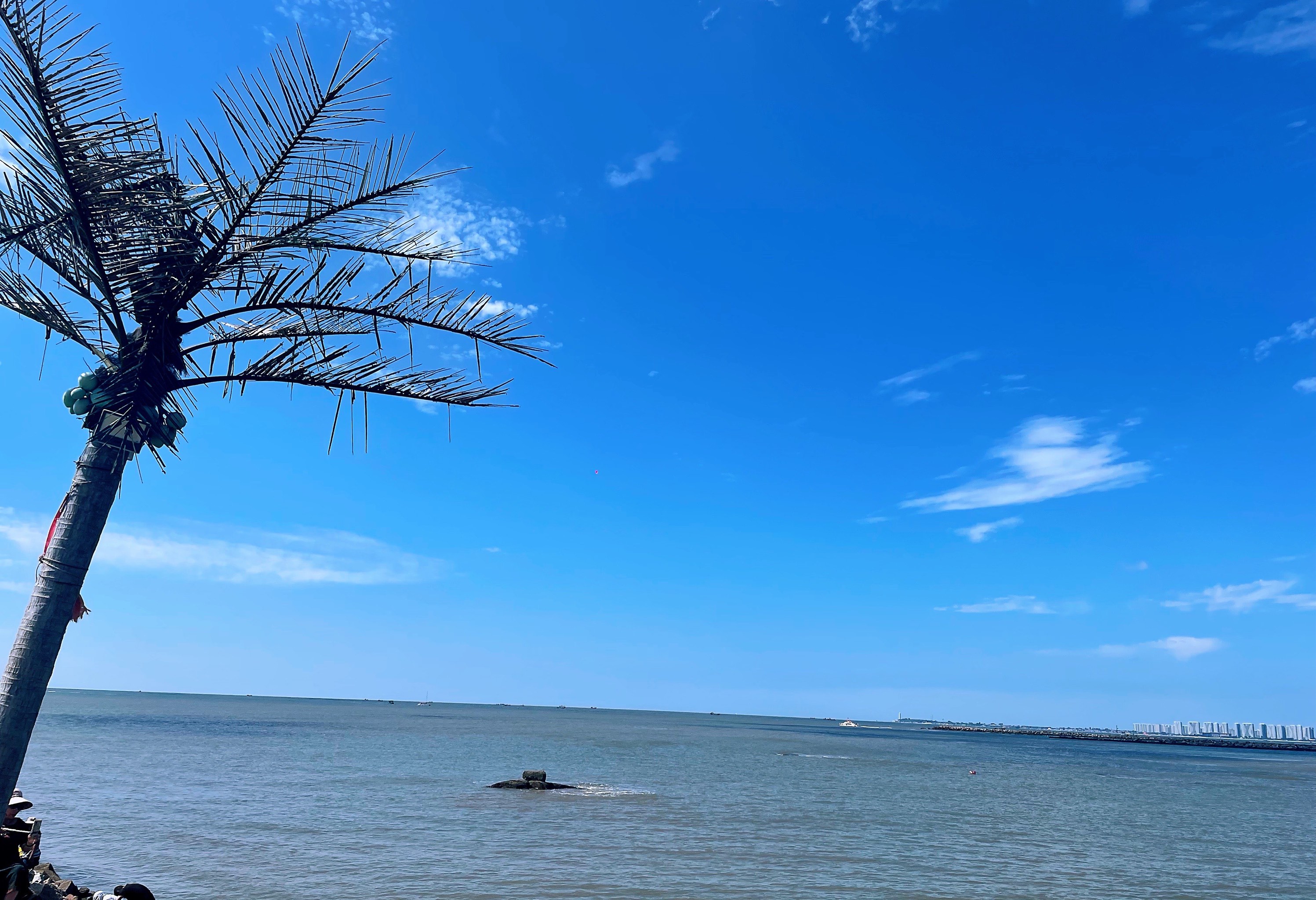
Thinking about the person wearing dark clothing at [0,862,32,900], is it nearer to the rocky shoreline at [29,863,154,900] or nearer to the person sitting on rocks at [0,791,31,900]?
the person sitting on rocks at [0,791,31,900]

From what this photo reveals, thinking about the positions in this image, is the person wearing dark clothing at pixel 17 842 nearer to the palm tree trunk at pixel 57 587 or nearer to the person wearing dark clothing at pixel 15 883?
the person wearing dark clothing at pixel 15 883

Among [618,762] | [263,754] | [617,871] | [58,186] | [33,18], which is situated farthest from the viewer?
[618,762]

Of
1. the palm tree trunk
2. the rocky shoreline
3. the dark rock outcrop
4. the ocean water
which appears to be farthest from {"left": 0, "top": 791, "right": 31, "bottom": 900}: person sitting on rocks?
the dark rock outcrop

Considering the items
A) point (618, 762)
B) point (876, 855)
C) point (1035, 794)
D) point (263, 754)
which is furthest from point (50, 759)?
point (1035, 794)

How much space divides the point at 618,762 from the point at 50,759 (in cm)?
3983

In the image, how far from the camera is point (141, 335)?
560 cm

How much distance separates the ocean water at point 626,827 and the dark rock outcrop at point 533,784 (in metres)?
1.60

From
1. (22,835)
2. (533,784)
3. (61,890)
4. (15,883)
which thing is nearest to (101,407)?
(15,883)

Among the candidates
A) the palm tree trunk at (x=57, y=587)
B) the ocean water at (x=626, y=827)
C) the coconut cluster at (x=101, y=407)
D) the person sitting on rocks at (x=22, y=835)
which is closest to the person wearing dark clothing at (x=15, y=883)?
the person sitting on rocks at (x=22, y=835)

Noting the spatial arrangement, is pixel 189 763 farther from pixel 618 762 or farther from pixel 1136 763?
pixel 1136 763

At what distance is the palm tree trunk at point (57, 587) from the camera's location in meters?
5.02

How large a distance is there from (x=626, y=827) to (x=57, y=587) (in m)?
28.4

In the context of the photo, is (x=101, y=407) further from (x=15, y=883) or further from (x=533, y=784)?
(x=533, y=784)

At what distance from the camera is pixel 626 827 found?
29.7 m
